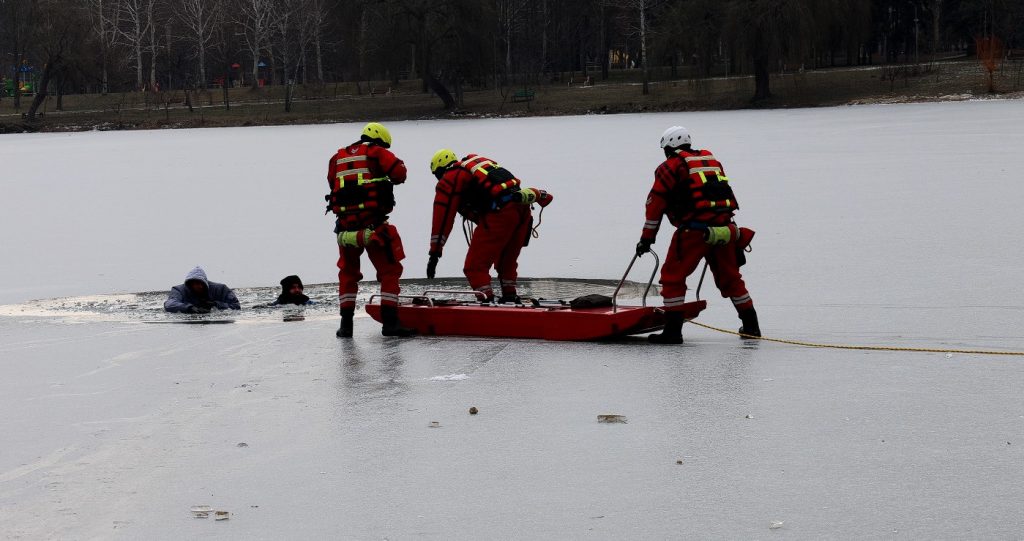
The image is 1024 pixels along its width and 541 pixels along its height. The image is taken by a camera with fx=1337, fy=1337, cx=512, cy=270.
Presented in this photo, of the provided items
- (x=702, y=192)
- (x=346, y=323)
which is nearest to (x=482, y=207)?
(x=346, y=323)

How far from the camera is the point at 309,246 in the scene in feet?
50.7

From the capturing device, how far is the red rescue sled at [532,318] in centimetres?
923

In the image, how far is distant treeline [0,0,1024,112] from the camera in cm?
5003

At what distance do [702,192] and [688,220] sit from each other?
216mm

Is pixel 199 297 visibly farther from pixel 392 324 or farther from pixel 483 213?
pixel 483 213

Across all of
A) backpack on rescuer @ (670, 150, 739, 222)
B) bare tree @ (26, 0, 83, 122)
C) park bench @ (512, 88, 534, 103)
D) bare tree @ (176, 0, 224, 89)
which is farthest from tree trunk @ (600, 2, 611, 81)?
backpack on rescuer @ (670, 150, 739, 222)

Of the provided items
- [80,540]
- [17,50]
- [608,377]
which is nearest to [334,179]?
[608,377]

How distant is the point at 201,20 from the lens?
75875 millimetres

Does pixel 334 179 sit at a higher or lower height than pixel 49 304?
higher

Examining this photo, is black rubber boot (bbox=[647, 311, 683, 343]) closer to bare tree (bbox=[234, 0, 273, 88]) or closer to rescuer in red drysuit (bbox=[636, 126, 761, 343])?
rescuer in red drysuit (bbox=[636, 126, 761, 343])

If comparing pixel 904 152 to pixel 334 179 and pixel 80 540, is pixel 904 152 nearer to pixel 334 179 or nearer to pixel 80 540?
pixel 334 179

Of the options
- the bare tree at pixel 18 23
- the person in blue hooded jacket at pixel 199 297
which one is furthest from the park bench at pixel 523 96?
the person in blue hooded jacket at pixel 199 297

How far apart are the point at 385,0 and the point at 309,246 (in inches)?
1721

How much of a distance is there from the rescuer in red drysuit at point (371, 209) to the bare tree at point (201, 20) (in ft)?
208
